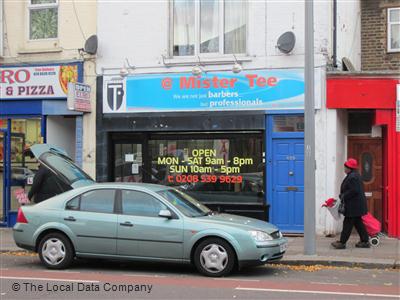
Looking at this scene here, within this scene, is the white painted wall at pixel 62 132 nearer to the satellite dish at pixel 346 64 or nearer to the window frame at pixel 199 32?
the window frame at pixel 199 32

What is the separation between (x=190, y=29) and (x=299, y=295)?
8.29 meters

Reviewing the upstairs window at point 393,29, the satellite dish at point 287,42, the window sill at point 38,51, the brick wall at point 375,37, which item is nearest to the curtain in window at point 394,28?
the upstairs window at point 393,29

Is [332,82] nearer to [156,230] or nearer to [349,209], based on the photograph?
[349,209]

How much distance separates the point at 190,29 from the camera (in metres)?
14.0

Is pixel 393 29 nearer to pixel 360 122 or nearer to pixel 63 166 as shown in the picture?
pixel 360 122

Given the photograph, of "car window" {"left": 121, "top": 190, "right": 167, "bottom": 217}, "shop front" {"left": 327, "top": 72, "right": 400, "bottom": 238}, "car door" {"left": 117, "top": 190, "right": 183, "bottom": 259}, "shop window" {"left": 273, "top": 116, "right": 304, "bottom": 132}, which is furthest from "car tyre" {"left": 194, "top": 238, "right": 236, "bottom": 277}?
"shop front" {"left": 327, "top": 72, "right": 400, "bottom": 238}

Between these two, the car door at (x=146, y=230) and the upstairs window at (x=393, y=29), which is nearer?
the car door at (x=146, y=230)

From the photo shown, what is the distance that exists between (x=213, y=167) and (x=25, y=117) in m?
5.14

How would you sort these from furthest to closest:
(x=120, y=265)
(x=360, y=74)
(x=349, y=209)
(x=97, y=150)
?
(x=97, y=150) < (x=360, y=74) < (x=349, y=209) < (x=120, y=265)

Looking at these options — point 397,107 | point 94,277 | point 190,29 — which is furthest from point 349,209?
point 190,29

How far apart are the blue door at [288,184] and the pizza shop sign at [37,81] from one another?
5.45m

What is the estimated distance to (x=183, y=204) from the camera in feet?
30.8

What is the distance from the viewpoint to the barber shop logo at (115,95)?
14047 mm

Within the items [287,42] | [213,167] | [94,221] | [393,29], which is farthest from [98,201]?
[393,29]
